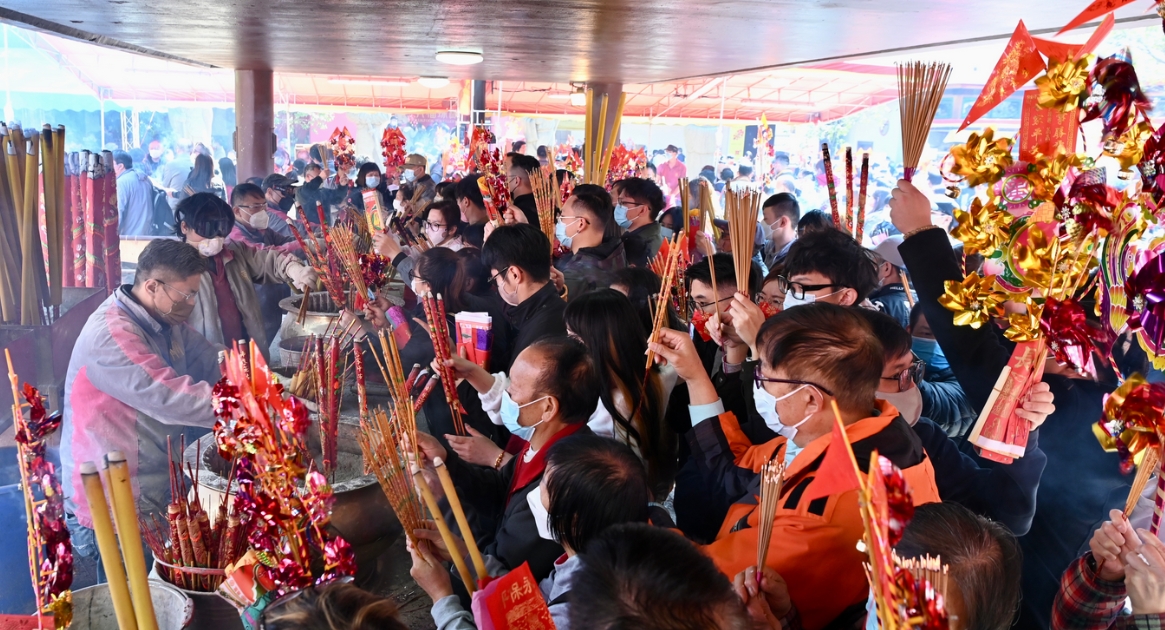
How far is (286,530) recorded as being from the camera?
1.23m

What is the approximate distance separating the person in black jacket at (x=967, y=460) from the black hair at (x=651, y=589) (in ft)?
2.36

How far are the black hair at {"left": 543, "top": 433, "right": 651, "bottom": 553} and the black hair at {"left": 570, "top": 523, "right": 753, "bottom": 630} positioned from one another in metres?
0.35

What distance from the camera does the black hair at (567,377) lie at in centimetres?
179

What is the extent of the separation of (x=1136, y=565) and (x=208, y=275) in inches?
123

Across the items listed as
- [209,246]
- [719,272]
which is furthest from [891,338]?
[209,246]

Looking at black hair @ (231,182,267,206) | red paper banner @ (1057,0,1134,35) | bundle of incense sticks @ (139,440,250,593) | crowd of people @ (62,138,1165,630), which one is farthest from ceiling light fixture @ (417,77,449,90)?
red paper banner @ (1057,0,1134,35)

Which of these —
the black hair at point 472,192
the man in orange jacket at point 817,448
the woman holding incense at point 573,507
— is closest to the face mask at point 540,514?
the woman holding incense at point 573,507

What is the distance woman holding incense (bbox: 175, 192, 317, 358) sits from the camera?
10.5 ft

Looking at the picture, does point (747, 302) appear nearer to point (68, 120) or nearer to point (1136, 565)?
point (1136, 565)

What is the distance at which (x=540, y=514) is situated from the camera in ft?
4.77

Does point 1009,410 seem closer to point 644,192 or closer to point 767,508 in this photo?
point 767,508

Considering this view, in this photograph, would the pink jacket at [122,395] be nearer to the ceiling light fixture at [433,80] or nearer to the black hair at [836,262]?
the black hair at [836,262]

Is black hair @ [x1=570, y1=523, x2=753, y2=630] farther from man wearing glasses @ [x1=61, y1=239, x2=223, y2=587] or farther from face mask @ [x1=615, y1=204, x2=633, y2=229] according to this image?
face mask @ [x1=615, y1=204, x2=633, y2=229]

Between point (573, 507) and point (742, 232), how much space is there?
3.45ft
